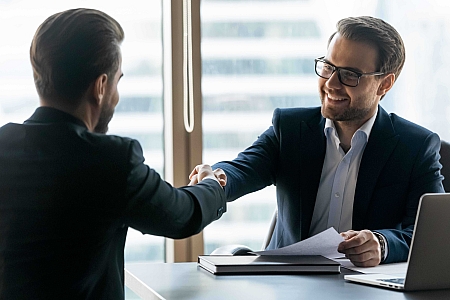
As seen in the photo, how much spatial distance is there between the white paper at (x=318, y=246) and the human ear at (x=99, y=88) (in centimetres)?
68

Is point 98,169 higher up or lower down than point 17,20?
lower down

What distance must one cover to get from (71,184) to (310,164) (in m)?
1.29

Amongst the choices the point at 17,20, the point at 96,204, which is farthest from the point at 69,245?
the point at 17,20

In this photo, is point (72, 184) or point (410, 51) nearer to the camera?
point (72, 184)

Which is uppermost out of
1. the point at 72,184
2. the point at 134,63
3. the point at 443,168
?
the point at 134,63

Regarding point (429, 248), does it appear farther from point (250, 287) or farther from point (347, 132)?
point (347, 132)

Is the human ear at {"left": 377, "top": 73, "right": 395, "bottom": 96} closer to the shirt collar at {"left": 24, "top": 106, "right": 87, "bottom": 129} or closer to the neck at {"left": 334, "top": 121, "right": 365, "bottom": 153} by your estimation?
the neck at {"left": 334, "top": 121, "right": 365, "bottom": 153}

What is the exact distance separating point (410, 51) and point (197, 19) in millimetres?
1185

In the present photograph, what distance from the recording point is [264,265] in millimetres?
1636

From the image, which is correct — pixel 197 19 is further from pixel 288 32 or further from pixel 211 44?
pixel 288 32

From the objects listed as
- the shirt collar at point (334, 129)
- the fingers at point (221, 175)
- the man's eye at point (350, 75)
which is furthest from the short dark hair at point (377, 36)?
the fingers at point (221, 175)

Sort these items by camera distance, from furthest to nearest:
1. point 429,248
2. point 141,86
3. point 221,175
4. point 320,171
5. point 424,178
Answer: point 141,86, point 320,171, point 424,178, point 221,175, point 429,248

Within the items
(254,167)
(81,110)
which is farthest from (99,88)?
(254,167)

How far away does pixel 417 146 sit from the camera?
7.50ft
